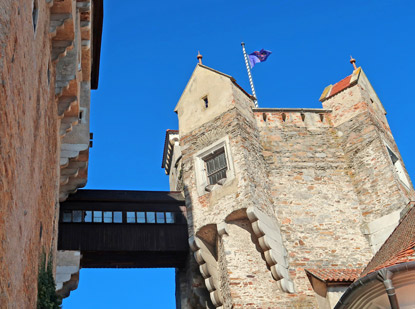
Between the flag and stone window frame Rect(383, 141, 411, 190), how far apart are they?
11.7 m

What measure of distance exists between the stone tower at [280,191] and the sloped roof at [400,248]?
2.47 metres

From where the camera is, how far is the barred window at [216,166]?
59.7 feet

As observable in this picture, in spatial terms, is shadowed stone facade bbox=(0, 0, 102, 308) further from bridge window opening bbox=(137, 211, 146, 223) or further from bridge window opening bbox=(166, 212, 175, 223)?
bridge window opening bbox=(166, 212, 175, 223)

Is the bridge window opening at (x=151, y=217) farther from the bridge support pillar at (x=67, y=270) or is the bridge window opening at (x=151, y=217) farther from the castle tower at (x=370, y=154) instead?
the castle tower at (x=370, y=154)

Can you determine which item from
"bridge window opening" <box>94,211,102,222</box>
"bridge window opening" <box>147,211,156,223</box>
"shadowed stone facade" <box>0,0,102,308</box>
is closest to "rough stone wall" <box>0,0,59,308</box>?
"shadowed stone facade" <box>0,0,102,308</box>

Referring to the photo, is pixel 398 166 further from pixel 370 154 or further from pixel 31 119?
pixel 31 119

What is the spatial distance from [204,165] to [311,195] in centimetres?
364

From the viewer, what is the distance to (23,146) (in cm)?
778

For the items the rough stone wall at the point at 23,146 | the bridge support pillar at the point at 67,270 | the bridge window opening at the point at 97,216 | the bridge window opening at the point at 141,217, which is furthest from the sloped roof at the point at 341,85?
the rough stone wall at the point at 23,146

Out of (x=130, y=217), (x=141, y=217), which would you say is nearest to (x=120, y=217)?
(x=130, y=217)

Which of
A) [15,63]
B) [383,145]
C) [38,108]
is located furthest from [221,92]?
[15,63]

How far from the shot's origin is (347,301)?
12.0m

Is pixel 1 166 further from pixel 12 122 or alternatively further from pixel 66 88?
pixel 66 88

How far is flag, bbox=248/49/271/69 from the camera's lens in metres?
29.8
